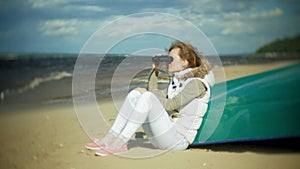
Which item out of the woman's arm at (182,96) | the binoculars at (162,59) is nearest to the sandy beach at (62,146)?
the woman's arm at (182,96)

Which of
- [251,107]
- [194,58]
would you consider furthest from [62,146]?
[251,107]

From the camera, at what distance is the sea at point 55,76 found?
102 inches

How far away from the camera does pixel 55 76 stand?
103 inches

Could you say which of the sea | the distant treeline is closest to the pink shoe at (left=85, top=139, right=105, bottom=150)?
the sea

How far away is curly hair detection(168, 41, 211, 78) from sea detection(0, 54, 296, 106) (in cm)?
24

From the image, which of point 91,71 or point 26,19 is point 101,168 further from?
point 26,19

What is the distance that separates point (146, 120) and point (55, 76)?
64cm

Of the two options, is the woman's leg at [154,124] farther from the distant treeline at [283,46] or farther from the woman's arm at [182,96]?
the distant treeline at [283,46]

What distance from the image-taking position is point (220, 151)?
290 cm

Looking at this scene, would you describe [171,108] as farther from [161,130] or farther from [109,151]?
[109,151]

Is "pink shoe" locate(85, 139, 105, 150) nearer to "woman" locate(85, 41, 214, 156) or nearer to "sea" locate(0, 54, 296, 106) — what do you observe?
"woman" locate(85, 41, 214, 156)

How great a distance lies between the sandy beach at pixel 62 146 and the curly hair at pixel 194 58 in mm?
157

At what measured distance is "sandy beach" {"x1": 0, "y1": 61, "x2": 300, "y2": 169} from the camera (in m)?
2.62

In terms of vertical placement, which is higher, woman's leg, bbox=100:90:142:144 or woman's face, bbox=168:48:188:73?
woman's face, bbox=168:48:188:73
